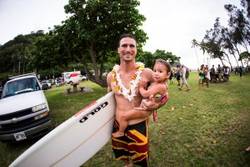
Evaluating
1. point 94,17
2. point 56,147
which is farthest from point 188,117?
point 94,17

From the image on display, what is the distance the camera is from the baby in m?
2.57

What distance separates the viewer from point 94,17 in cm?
1497

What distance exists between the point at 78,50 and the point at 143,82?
16.5 metres

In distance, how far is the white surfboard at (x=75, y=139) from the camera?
248 centimetres

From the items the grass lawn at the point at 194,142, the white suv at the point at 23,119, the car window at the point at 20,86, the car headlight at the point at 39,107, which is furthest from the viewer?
the car window at the point at 20,86

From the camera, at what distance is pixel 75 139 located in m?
2.78

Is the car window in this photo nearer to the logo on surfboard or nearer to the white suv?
the white suv

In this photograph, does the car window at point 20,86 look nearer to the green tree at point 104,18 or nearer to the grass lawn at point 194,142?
the grass lawn at point 194,142

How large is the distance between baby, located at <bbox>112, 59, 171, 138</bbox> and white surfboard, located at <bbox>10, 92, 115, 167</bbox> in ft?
1.10

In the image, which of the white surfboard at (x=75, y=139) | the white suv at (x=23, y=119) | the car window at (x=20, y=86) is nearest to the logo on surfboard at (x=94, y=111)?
the white surfboard at (x=75, y=139)

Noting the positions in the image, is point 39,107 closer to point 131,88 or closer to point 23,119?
point 23,119

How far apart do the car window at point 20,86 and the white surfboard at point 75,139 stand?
5.50 meters

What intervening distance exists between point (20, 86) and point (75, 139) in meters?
6.06

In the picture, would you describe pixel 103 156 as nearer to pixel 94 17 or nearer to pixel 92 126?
pixel 92 126
